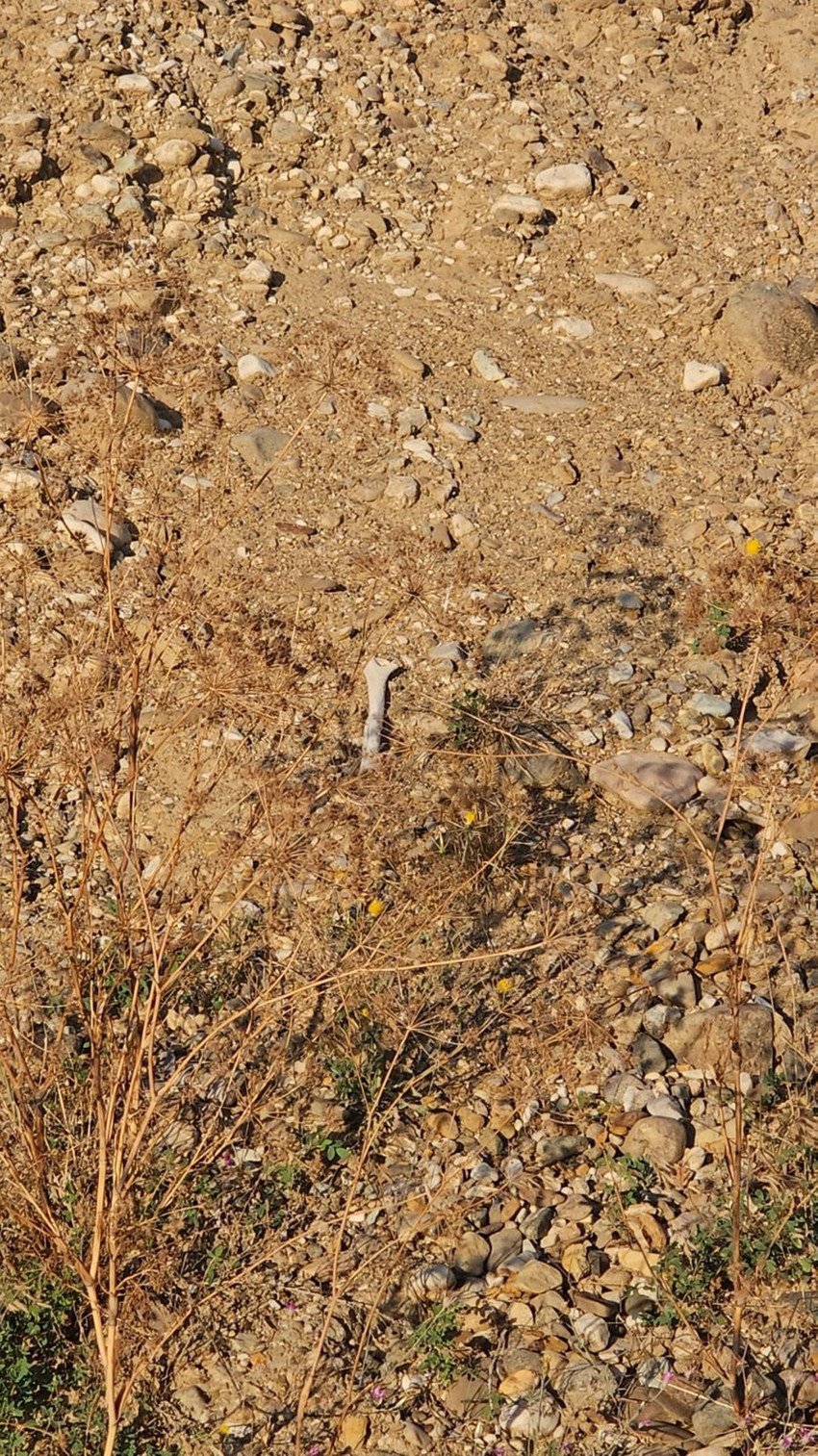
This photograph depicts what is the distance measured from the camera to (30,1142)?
2.90 metres

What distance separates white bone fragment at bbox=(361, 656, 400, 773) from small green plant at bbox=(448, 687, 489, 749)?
215mm

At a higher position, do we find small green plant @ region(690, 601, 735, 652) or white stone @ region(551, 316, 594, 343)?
white stone @ region(551, 316, 594, 343)

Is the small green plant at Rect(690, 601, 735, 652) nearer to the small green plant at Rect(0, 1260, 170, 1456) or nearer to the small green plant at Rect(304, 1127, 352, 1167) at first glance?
the small green plant at Rect(304, 1127, 352, 1167)

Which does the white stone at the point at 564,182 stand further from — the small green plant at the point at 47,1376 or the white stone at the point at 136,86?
the small green plant at the point at 47,1376

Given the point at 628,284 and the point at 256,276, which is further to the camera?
the point at 628,284

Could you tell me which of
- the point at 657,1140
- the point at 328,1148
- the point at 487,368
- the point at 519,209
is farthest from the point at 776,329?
the point at 328,1148

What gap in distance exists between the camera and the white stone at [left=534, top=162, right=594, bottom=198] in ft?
20.4

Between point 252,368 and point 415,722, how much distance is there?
1776mm

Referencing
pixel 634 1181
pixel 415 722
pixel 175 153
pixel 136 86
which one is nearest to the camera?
pixel 634 1181

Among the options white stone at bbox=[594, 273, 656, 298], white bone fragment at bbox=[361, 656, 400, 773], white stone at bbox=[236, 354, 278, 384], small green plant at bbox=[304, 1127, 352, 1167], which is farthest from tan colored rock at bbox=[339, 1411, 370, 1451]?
white stone at bbox=[594, 273, 656, 298]

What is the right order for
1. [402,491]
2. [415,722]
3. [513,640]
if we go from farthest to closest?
[402,491] < [513,640] < [415,722]

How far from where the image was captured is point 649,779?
13.2ft

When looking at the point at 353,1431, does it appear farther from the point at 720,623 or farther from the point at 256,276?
the point at 256,276

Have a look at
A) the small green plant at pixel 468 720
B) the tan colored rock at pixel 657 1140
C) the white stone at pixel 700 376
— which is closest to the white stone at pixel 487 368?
the white stone at pixel 700 376
